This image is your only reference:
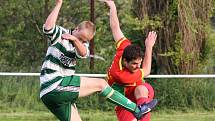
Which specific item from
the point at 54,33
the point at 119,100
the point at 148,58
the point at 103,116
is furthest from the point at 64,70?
the point at 103,116

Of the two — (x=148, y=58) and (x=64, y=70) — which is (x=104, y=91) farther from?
(x=148, y=58)

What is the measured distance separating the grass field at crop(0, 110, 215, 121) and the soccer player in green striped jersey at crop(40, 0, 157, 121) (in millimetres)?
4466

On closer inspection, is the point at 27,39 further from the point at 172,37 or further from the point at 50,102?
the point at 50,102

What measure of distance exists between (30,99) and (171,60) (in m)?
3.19

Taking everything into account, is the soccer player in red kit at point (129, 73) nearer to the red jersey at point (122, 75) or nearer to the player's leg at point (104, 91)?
the red jersey at point (122, 75)

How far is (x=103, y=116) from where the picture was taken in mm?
11703

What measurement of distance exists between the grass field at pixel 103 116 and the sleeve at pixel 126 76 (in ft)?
13.2

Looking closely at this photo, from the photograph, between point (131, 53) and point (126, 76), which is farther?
point (126, 76)

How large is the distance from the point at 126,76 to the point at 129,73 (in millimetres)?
66

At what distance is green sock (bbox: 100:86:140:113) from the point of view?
22.8 feet

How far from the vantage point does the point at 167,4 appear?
44.1 feet

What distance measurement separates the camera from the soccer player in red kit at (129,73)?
712 cm

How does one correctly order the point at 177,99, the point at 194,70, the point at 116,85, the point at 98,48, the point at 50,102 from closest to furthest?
the point at 50,102 < the point at 116,85 < the point at 177,99 < the point at 194,70 < the point at 98,48

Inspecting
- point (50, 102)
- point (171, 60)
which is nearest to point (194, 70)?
point (171, 60)
